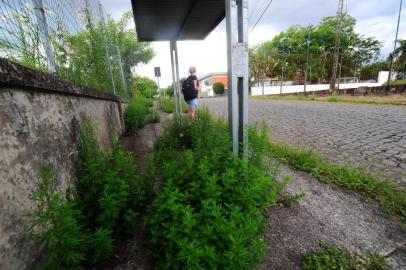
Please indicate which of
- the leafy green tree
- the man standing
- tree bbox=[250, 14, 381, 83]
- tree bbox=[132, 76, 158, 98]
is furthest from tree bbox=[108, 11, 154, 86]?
the leafy green tree

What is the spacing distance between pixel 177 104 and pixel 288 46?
55.1m

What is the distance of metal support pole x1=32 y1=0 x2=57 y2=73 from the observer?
2373 millimetres

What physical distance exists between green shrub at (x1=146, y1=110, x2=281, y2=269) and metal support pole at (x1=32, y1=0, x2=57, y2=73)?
77.3 inches

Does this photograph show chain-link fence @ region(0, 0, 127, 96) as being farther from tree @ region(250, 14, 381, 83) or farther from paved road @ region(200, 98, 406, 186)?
tree @ region(250, 14, 381, 83)

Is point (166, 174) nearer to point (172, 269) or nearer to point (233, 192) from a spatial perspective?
point (233, 192)

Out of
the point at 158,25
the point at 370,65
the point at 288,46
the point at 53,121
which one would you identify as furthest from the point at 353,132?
the point at 370,65

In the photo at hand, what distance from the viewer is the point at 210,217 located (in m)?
1.54

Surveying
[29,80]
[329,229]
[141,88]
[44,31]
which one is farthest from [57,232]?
[141,88]

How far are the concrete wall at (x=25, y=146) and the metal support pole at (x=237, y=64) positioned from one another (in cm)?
182

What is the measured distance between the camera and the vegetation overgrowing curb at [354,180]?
243cm

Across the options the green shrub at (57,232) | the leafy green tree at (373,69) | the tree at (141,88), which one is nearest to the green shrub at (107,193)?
the green shrub at (57,232)

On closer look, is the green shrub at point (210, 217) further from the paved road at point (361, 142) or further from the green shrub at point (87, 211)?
the paved road at point (361, 142)

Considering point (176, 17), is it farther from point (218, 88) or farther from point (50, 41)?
point (218, 88)

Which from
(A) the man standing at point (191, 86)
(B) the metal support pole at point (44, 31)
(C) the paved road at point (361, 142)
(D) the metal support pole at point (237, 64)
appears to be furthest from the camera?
(A) the man standing at point (191, 86)
